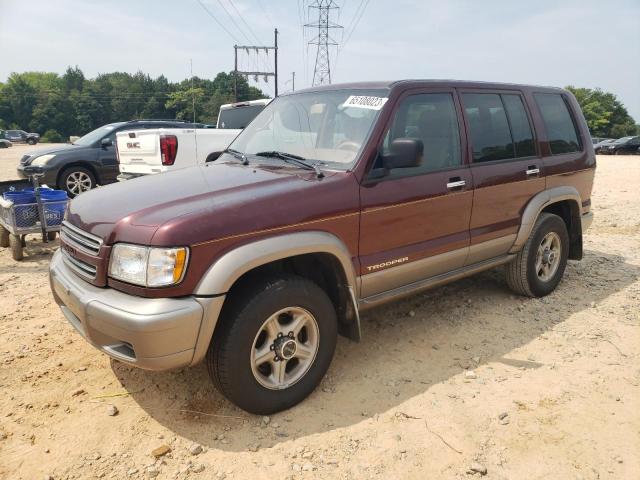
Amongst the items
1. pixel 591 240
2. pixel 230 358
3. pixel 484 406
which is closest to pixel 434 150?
pixel 484 406

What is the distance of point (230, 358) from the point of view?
2.54 meters

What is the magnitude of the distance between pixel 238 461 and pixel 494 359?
6.74ft

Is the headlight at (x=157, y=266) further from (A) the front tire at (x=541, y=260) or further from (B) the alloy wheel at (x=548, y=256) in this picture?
(B) the alloy wheel at (x=548, y=256)

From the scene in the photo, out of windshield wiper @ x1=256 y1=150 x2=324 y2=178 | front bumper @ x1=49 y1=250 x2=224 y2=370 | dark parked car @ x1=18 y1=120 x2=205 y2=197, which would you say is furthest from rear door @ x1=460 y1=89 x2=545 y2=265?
dark parked car @ x1=18 y1=120 x2=205 y2=197

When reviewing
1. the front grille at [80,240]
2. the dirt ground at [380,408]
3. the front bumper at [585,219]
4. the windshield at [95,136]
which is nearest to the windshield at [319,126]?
the front grille at [80,240]

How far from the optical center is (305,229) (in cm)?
275

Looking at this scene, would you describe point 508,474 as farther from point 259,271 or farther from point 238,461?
point 259,271

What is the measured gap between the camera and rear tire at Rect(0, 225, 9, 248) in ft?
20.7

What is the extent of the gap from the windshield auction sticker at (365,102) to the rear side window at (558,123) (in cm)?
208

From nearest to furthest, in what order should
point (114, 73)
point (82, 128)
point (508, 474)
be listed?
point (508, 474) < point (82, 128) < point (114, 73)

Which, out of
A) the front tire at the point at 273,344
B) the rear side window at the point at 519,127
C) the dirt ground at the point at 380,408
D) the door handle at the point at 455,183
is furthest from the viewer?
the rear side window at the point at 519,127

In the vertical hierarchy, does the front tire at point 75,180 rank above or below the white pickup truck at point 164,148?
below

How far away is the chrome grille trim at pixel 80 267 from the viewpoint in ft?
8.53

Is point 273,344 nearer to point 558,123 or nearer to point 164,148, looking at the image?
point 558,123
